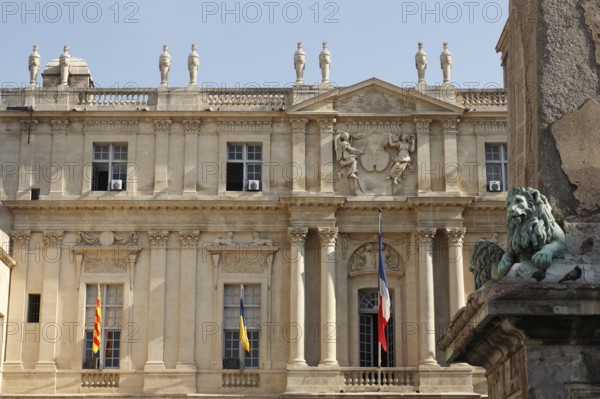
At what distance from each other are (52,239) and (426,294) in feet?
35.0

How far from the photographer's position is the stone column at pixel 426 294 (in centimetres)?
3102

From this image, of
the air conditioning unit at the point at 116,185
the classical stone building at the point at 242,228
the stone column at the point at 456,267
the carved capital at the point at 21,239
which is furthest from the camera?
the air conditioning unit at the point at 116,185

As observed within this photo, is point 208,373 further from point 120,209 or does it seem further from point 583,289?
point 583,289

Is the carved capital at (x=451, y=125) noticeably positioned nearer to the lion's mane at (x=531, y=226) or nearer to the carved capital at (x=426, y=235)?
the carved capital at (x=426, y=235)

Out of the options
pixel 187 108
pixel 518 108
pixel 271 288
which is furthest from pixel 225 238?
pixel 518 108

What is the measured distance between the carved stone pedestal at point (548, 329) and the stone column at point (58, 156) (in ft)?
88.3

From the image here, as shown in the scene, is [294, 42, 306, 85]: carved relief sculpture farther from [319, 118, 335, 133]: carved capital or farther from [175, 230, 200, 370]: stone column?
[175, 230, 200, 370]: stone column

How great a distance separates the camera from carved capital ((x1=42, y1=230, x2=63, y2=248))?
31.9 m

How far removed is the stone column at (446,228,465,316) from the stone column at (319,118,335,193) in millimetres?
3668

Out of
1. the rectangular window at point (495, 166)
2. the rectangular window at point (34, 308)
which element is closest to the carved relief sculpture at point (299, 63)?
the rectangular window at point (495, 166)

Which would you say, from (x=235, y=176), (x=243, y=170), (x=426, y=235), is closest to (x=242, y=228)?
(x=235, y=176)

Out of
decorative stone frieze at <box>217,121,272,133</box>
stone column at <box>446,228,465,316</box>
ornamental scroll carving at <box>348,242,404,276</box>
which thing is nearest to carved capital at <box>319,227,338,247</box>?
ornamental scroll carving at <box>348,242,404,276</box>

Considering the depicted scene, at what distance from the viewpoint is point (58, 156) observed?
32.7 metres

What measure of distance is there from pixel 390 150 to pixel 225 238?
5.42 meters
